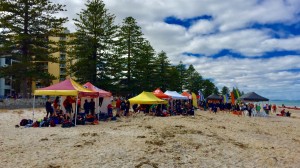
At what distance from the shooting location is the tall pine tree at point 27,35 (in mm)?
28917

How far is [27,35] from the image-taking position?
1129 inches

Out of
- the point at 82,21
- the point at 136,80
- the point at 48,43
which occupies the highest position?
the point at 82,21

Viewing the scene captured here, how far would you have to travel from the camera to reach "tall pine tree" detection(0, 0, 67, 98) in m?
28.9

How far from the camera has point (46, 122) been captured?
1439 cm

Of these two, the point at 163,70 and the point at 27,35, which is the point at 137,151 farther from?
the point at 163,70

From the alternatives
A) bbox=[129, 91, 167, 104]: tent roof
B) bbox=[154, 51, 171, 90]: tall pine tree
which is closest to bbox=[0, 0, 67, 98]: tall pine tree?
bbox=[129, 91, 167, 104]: tent roof

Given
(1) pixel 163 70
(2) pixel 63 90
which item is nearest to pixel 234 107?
(1) pixel 163 70

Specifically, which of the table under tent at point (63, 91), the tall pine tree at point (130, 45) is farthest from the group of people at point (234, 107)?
the table under tent at point (63, 91)

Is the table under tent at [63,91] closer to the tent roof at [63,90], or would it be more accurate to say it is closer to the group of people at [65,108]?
the tent roof at [63,90]

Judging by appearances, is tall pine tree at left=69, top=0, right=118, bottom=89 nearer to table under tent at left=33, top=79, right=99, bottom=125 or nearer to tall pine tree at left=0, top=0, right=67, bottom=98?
tall pine tree at left=0, top=0, right=67, bottom=98

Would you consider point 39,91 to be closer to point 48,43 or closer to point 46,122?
point 46,122

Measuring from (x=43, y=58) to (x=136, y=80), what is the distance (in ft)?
49.5

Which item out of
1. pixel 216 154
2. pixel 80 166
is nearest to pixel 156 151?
pixel 216 154

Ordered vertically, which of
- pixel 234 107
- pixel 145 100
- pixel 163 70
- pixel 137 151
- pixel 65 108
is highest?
pixel 163 70
